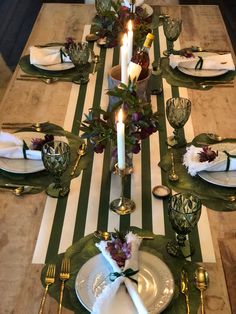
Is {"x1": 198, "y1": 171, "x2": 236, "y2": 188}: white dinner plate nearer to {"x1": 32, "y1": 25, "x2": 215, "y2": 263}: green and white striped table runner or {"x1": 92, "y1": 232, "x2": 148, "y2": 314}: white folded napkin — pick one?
{"x1": 32, "y1": 25, "x2": 215, "y2": 263}: green and white striped table runner

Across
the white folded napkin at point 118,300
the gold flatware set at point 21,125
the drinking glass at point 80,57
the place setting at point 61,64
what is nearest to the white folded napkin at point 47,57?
the place setting at point 61,64

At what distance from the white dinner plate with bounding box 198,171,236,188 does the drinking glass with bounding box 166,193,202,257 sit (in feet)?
0.58

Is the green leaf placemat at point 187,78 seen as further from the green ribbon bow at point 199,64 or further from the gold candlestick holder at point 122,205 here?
the gold candlestick holder at point 122,205

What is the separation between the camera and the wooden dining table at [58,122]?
1081mm

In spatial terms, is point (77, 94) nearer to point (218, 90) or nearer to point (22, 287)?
point (218, 90)

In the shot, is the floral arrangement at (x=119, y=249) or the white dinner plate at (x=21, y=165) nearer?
the floral arrangement at (x=119, y=249)

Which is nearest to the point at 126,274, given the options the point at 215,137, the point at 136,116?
the point at 136,116

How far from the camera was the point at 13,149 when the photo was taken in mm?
1464

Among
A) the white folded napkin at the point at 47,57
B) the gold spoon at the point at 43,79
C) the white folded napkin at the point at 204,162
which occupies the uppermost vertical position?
the white folded napkin at the point at 47,57

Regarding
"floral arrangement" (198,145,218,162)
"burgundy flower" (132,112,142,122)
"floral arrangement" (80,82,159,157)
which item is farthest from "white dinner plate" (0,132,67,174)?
"floral arrangement" (198,145,218,162)

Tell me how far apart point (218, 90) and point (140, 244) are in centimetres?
91

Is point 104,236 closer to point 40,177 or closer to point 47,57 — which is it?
point 40,177

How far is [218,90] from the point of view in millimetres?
1865

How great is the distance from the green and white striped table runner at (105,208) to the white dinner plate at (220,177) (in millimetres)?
112
